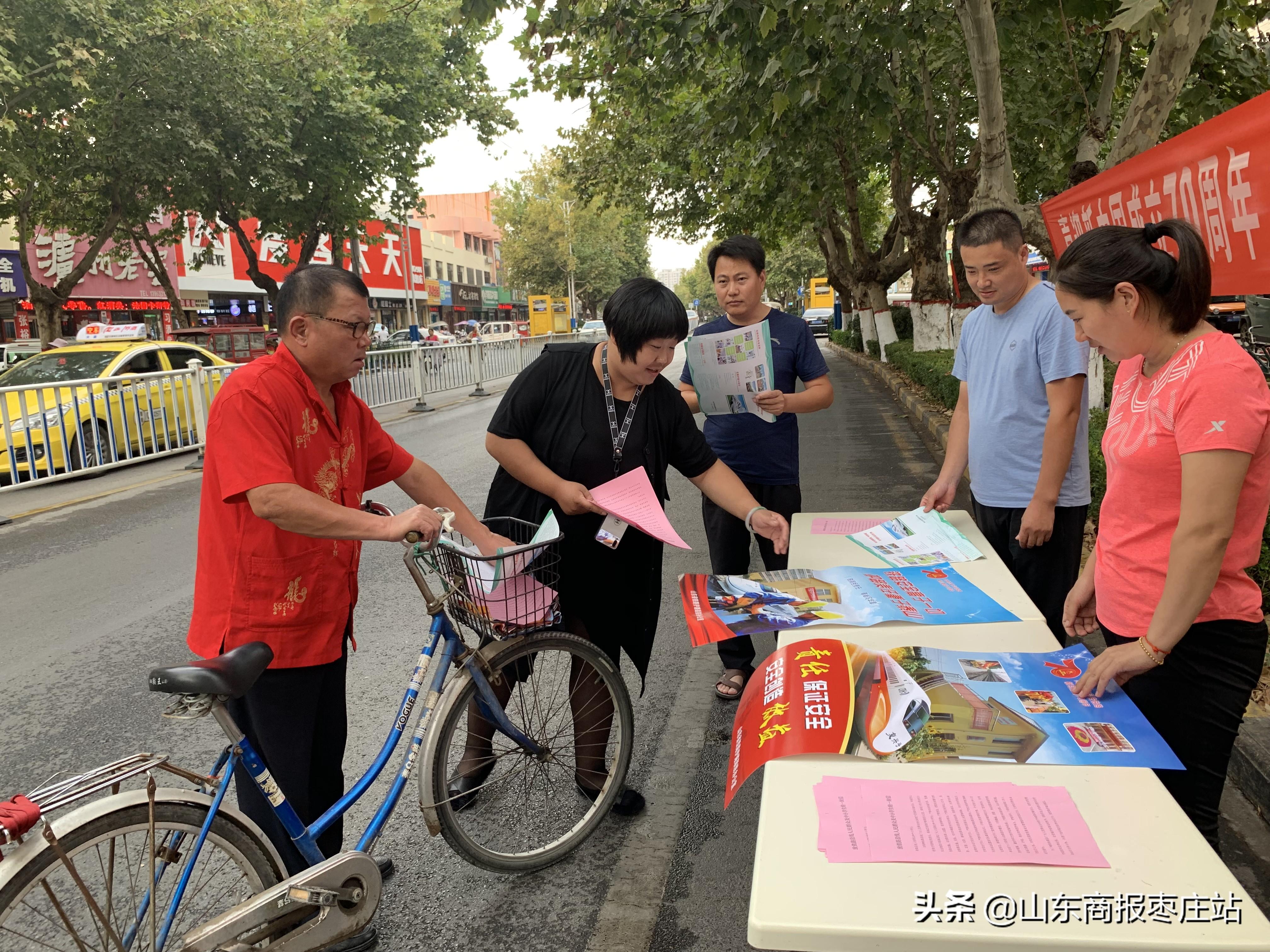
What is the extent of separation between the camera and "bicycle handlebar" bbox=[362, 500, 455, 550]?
2148mm

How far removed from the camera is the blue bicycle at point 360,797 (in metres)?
1.77

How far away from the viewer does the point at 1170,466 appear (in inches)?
71.1

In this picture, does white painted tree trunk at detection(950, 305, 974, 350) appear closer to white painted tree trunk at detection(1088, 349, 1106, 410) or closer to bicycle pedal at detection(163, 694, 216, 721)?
white painted tree trunk at detection(1088, 349, 1106, 410)

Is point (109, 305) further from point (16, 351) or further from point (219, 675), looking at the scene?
point (219, 675)

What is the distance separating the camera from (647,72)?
785cm

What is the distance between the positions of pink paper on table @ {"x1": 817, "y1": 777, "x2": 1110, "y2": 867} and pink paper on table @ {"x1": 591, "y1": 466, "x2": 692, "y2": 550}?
99 cm

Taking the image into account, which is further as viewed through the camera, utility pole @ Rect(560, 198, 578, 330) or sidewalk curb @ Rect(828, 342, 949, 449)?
utility pole @ Rect(560, 198, 578, 330)

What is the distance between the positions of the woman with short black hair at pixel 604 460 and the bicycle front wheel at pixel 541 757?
20mm

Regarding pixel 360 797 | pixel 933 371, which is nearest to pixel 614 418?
pixel 360 797

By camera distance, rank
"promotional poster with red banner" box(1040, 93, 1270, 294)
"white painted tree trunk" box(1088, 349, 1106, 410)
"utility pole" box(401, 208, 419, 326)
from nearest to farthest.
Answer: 1. "promotional poster with red banner" box(1040, 93, 1270, 294)
2. "white painted tree trunk" box(1088, 349, 1106, 410)
3. "utility pole" box(401, 208, 419, 326)

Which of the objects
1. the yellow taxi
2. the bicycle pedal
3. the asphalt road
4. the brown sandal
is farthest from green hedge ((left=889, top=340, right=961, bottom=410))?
the yellow taxi

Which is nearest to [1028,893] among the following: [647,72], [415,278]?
[647,72]

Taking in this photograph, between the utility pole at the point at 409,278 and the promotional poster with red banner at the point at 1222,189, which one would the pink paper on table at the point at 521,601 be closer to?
the promotional poster with red banner at the point at 1222,189

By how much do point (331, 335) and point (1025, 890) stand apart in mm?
1851
